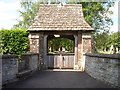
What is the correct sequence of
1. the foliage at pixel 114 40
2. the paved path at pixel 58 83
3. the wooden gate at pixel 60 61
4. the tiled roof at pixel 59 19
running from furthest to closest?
the foliage at pixel 114 40, the wooden gate at pixel 60 61, the tiled roof at pixel 59 19, the paved path at pixel 58 83

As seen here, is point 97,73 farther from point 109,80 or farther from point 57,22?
point 57,22

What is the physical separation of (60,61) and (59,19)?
342cm

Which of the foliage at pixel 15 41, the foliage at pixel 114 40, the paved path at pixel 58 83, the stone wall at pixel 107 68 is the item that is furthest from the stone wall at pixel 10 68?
the foliage at pixel 114 40

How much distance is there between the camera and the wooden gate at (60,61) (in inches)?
777

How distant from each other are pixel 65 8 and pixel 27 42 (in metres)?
4.70

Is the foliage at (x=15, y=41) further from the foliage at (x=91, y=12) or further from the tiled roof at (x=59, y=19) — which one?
the foliage at (x=91, y=12)

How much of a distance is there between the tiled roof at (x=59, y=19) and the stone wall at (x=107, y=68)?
519cm

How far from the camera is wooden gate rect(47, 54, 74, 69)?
19.7 meters

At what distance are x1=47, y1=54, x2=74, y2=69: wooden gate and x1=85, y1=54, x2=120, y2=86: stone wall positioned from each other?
18.6 ft

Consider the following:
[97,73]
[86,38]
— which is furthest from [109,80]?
[86,38]

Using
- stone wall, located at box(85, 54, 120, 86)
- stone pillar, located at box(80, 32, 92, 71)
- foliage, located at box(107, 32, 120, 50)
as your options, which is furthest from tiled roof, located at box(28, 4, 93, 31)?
foliage, located at box(107, 32, 120, 50)

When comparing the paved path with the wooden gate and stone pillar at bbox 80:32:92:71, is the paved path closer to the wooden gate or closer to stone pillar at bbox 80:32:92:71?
stone pillar at bbox 80:32:92:71

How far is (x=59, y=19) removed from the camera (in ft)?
64.6

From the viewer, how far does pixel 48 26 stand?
1875 cm
